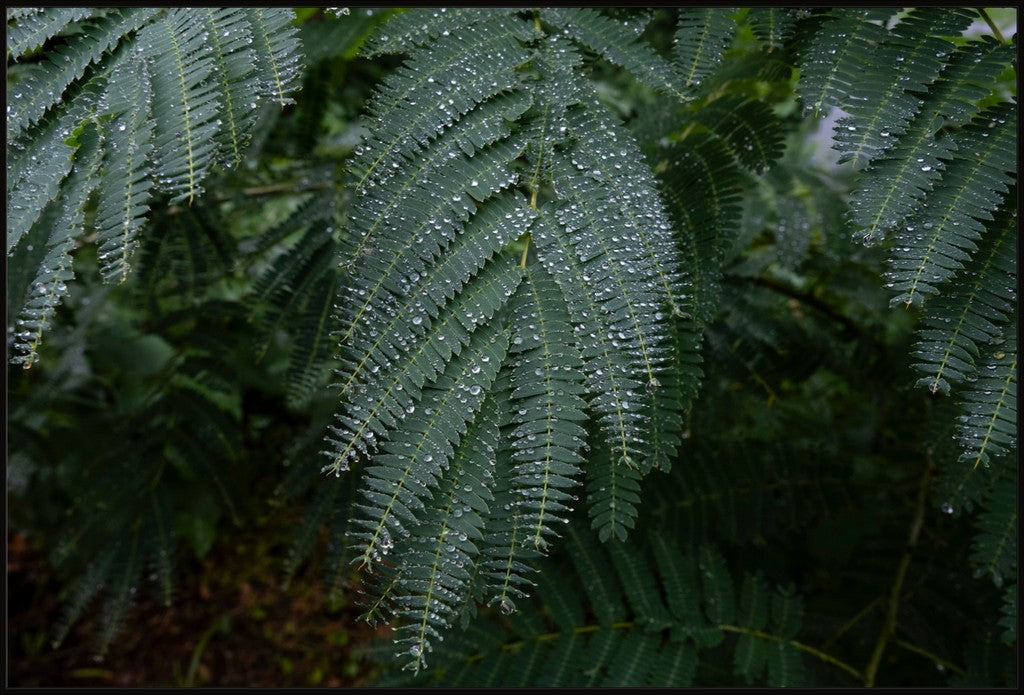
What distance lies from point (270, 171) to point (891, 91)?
1468mm

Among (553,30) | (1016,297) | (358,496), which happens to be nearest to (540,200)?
(553,30)

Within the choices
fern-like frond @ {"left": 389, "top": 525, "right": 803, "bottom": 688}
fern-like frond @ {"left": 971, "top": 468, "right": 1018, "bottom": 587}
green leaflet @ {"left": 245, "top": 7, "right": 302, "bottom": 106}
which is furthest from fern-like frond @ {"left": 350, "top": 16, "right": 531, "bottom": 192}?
fern-like frond @ {"left": 971, "top": 468, "right": 1018, "bottom": 587}

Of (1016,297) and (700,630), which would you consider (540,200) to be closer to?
(1016,297)

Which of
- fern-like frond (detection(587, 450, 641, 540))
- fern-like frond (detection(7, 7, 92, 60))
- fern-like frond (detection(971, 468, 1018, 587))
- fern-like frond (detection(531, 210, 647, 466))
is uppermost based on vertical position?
fern-like frond (detection(7, 7, 92, 60))

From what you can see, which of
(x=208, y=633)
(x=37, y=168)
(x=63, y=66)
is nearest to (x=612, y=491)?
A: (x=37, y=168)

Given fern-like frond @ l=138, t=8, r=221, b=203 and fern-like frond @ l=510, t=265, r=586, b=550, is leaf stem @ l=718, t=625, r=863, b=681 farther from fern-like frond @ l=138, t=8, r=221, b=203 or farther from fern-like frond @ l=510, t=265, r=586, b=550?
fern-like frond @ l=138, t=8, r=221, b=203

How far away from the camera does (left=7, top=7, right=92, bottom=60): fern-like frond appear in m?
0.94

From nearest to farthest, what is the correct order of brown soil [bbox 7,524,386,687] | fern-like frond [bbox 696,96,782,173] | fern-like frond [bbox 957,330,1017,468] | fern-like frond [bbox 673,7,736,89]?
fern-like frond [bbox 957,330,1017,468] → fern-like frond [bbox 673,7,736,89] → fern-like frond [bbox 696,96,782,173] → brown soil [bbox 7,524,386,687]

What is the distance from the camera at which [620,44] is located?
111cm

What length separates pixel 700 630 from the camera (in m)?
1.42

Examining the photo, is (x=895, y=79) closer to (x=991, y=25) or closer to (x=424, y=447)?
(x=991, y=25)

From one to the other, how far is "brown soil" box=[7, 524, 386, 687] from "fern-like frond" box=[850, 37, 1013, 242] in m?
2.22

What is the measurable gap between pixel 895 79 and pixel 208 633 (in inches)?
114

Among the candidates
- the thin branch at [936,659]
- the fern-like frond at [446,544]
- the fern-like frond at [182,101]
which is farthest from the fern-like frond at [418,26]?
the thin branch at [936,659]
